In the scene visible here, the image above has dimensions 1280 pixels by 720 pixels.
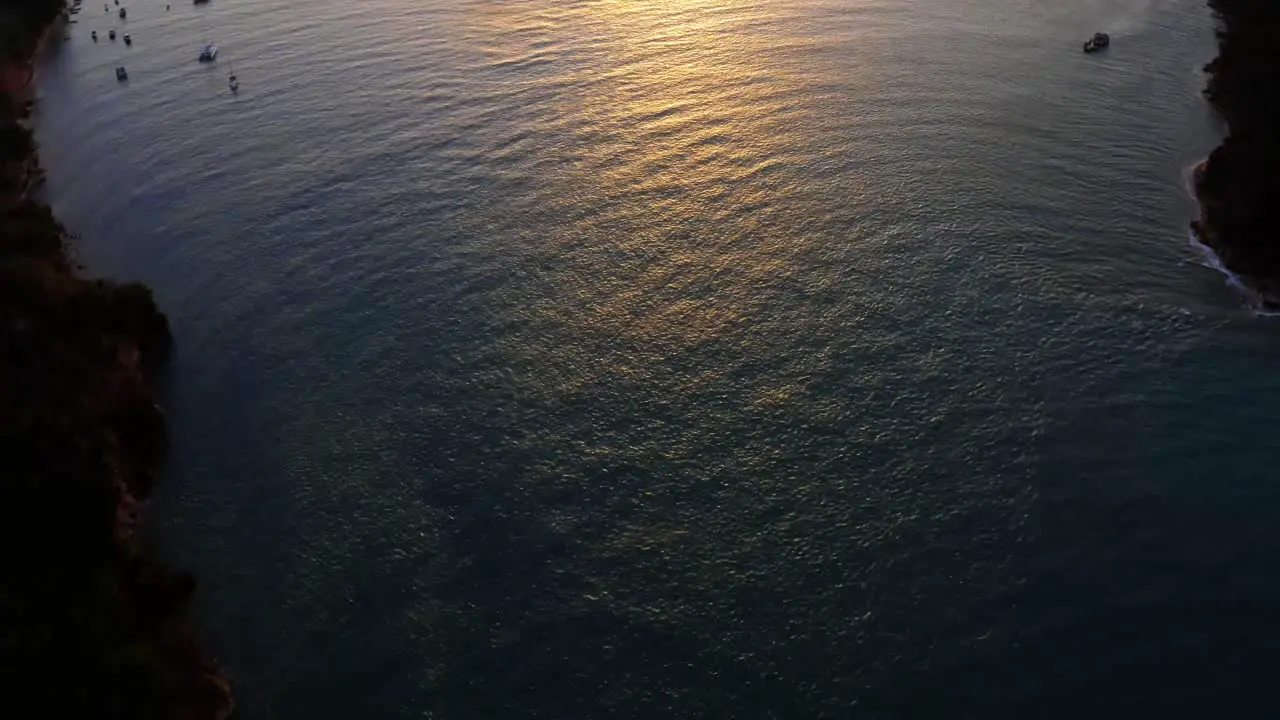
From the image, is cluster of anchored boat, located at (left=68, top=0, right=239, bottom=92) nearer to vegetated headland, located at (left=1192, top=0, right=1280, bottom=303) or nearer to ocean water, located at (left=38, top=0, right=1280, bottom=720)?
ocean water, located at (left=38, top=0, right=1280, bottom=720)

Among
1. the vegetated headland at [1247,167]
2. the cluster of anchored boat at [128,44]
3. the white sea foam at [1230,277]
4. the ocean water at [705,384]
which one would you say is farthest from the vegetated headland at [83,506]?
the vegetated headland at [1247,167]

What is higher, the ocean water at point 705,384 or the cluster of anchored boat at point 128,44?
the cluster of anchored boat at point 128,44

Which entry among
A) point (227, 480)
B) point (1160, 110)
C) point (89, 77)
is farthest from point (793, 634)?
point (89, 77)

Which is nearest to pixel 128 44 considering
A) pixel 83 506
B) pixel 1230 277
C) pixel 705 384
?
pixel 83 506

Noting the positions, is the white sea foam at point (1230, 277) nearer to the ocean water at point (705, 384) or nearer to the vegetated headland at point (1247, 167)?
the vegetated headland at point (1247, 167)

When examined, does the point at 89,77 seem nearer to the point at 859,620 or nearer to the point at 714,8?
the point at 714,8

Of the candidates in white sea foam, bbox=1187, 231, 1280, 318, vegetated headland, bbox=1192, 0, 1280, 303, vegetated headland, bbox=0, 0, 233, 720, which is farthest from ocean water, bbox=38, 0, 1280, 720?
vegetated headland, bbox=1192, 0, 1280, 303
